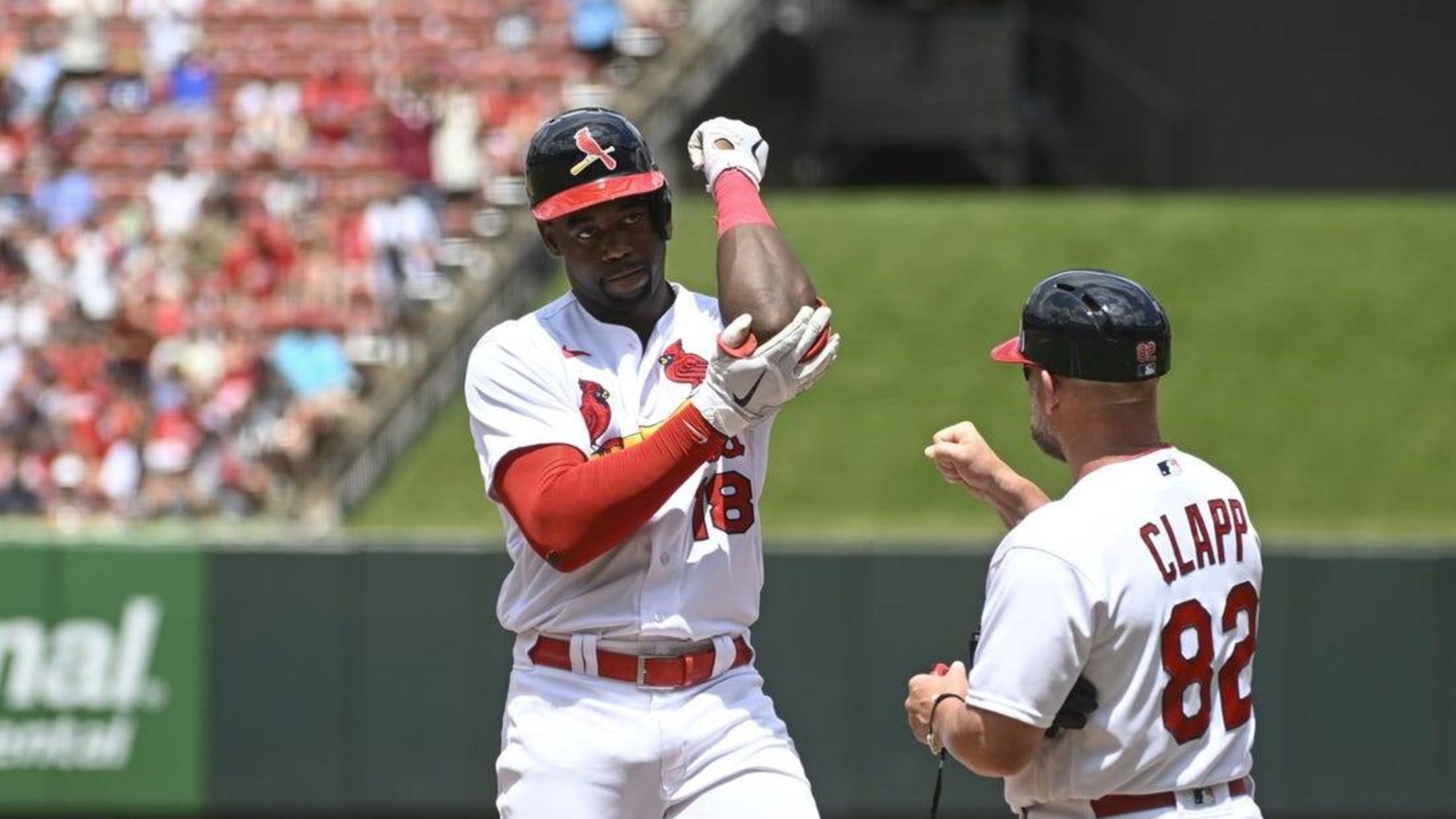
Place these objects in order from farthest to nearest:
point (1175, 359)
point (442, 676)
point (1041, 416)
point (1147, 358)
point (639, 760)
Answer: point (1175, 359) → point (442, 676) → point (639, 760) → point (1041, 416) → point (1147, 358)

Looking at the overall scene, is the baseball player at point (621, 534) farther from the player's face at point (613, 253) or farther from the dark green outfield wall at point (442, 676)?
the dark green outfield wall at point (442, 676)

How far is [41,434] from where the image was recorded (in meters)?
14.6

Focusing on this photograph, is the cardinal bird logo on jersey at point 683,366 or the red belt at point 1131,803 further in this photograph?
the cardinal bird logo on jersey at point 683,366

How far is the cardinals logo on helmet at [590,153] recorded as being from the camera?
13.8 ft

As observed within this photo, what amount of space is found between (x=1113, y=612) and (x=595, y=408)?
3.81 feet

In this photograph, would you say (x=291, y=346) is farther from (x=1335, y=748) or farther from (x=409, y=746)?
(x=1335, y=748)

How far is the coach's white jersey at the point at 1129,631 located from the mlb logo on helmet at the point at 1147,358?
15cm

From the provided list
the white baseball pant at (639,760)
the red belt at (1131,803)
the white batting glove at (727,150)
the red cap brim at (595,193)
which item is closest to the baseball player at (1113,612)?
the red belt at (1131,803)

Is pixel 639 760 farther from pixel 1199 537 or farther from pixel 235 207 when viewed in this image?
pixel 235 207

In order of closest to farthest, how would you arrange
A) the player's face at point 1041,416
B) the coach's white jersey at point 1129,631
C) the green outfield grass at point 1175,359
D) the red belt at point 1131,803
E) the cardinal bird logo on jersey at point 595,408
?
1. the coach's white jersey at point 1129,631
2. the red belt at point 1131,803
3. the player's face at point 1041,416
4. the cardinal bird logo on jersey at point 595,408
5. the green outfield grass at point 1175,359

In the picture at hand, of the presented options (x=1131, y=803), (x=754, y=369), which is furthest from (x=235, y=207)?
(x=1131, y=803)

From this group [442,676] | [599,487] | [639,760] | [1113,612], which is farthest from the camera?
[442,676]

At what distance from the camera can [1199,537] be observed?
3.65m

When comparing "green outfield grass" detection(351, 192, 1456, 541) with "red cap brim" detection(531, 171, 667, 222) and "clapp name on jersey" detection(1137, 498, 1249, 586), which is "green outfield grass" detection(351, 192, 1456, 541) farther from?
"clapp name on jersey" detection(1137, 498, 1249, 586)
